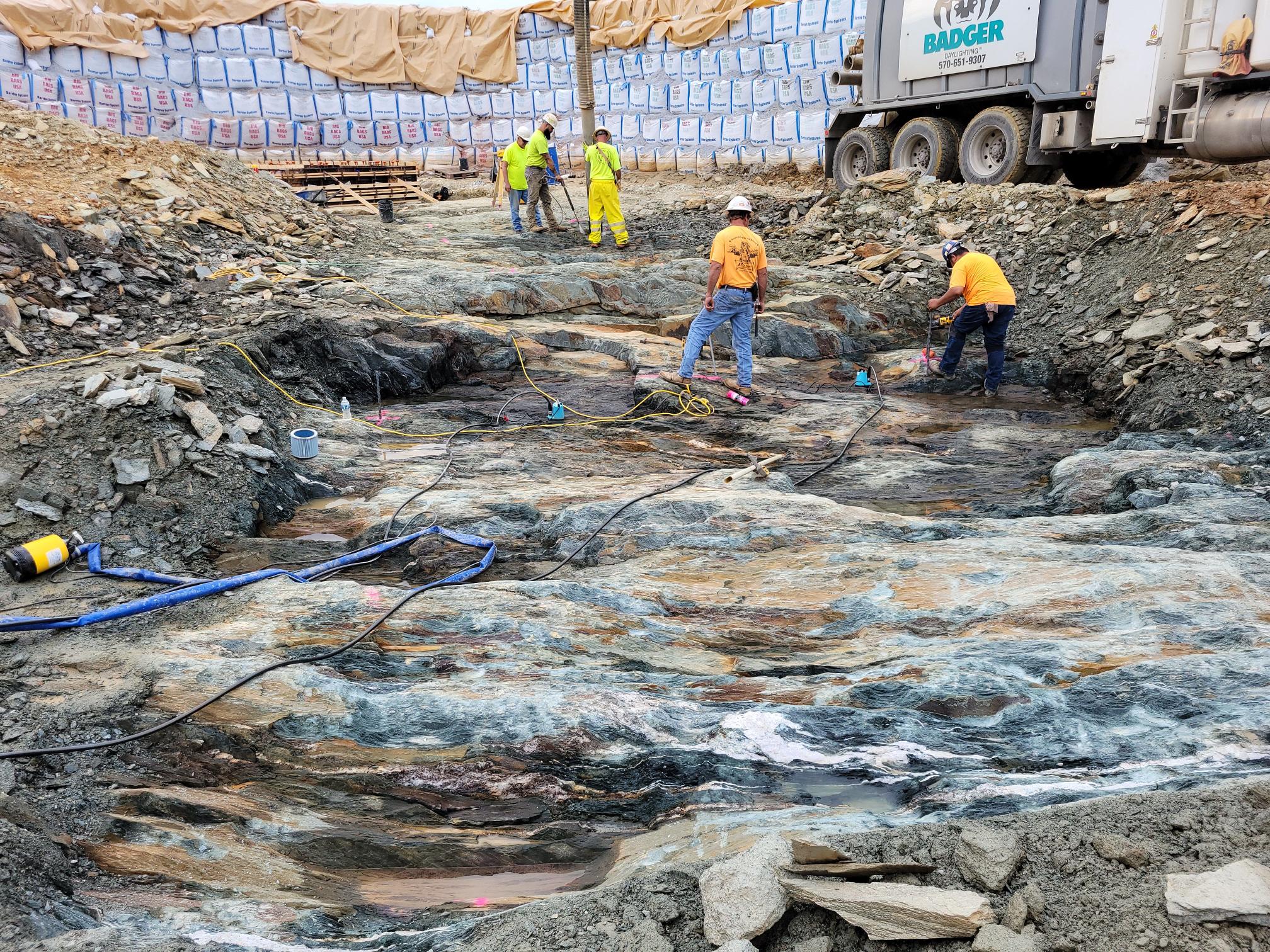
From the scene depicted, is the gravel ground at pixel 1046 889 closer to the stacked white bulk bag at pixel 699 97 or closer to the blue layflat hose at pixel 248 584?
the blue layflat hose at pixel 248 584

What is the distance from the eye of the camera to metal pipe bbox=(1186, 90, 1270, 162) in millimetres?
9742

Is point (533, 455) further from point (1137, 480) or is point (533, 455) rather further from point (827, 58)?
point (827, 58)

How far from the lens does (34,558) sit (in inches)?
189

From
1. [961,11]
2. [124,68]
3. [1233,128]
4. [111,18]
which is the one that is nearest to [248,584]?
[1233,128]

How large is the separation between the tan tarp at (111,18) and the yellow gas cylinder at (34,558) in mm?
20134

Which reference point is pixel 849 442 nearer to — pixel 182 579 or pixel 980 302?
pixel 980 302

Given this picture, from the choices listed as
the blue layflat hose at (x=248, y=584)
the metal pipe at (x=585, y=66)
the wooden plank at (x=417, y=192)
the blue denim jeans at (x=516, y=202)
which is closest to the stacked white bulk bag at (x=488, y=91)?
the wooden plank at (x=417, y=192)

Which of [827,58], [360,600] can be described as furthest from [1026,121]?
Answer: [360,600]

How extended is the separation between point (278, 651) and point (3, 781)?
1.13m

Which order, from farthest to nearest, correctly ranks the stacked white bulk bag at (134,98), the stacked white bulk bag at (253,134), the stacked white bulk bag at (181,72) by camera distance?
the stacked white bulk bag at (253,134) → the stacked white bulk bag at (181,72) → the stacked white bulk bag at (134,98)

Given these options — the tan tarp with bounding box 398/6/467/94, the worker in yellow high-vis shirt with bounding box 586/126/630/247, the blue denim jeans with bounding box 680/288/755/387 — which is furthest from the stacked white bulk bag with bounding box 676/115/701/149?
the blue denim jeans with bounding box 680/288/755/387

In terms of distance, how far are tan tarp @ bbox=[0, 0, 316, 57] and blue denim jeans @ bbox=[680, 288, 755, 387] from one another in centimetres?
1873

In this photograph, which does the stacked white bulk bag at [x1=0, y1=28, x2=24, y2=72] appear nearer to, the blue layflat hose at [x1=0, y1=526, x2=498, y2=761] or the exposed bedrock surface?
the exposed bedrock surface

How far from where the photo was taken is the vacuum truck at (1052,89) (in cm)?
1007
